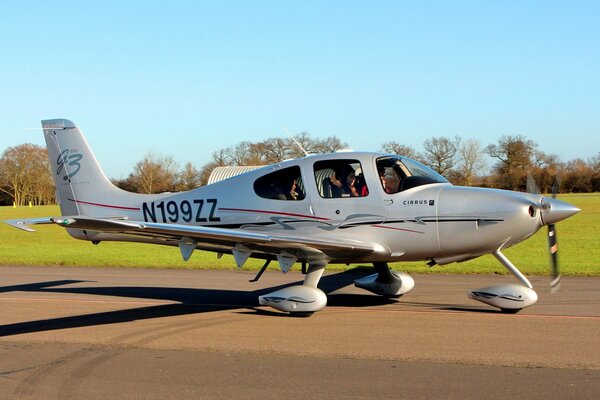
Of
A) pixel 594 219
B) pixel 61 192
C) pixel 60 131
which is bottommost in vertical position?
pixel 594 219

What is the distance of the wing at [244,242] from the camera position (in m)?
9.27

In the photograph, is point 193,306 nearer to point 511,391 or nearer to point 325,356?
point 325,356

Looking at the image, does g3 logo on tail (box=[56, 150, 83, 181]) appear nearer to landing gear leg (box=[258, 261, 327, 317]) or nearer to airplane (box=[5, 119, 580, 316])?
airplane (box=[5, 119, 580, 316])

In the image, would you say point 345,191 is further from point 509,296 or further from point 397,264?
point 397,264

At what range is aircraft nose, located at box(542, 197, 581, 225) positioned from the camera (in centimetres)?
957

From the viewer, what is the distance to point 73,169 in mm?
13273

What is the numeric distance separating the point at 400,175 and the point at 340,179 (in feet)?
3.03

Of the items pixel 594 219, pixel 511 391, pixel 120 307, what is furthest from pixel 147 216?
pixel 594 219

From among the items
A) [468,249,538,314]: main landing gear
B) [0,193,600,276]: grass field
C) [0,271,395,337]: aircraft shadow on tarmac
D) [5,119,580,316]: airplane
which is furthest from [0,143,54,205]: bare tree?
[468,249,538,314]: main landing gear

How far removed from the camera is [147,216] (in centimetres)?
1254

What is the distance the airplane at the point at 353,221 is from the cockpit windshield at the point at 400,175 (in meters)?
0.02

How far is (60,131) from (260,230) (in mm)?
4819

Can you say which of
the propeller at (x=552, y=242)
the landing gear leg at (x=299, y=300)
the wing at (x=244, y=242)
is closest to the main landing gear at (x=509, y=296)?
the propeller at (x=552, y=242)

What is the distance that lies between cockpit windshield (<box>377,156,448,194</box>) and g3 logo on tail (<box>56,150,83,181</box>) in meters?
6.06
